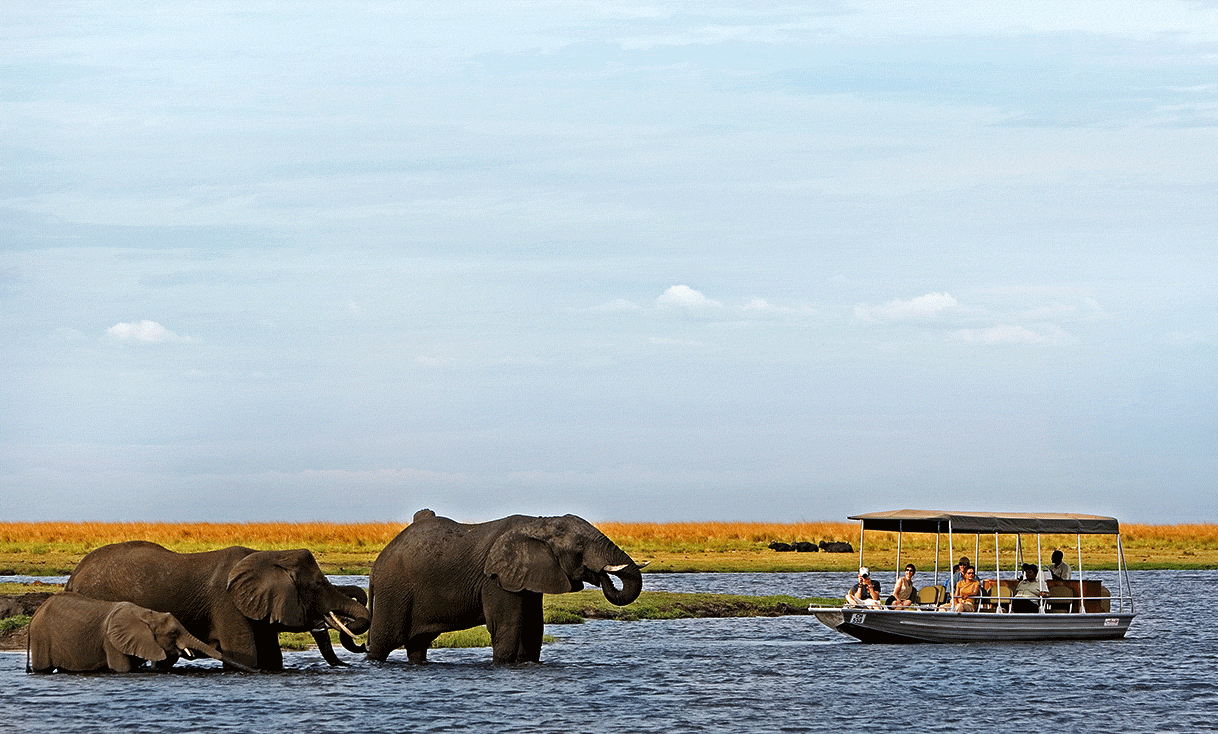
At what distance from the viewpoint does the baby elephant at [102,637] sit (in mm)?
26938

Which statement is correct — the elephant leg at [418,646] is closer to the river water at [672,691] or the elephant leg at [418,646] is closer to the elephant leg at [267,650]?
the river water at [672,691]

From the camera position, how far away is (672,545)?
8894cm

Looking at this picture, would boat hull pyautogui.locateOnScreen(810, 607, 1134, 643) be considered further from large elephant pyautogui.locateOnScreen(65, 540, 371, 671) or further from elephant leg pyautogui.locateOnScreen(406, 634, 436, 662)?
large elephant pyautogui.locateOnScreen(65, 540, 371, 671)

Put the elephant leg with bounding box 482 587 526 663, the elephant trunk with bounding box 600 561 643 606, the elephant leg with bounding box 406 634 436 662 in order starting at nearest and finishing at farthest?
the elephant trunk with bounding box 600 561 643 606
the elephant leg with bounding box 482 587 526 663
the elephant leg with bounding box 406 634 436 662

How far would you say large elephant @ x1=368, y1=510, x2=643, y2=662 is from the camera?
95.7 ft

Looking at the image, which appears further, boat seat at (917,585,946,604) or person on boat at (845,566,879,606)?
boat seat at (917,585,946,604)

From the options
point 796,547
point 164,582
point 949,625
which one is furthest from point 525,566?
point 796,547

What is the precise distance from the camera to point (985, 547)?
95.1 metres

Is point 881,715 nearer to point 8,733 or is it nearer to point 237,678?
point 237,678

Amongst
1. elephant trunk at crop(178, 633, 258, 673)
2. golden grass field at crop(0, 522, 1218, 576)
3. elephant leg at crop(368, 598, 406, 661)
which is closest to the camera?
elephant trunk at crop(178, 633, 258, 673)

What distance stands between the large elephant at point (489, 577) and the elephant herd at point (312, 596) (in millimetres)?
25

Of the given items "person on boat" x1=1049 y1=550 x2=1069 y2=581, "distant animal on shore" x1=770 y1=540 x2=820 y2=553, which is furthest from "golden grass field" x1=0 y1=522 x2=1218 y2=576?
"person on boat" x1=1049 y1=550 x2=1069 y2=581

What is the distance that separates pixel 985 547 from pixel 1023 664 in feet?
207

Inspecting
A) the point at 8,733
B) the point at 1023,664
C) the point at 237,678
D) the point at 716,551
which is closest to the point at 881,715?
the point at 1023,664
